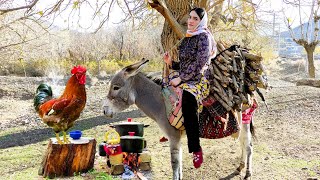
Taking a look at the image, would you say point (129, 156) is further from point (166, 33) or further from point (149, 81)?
point (166, 33)

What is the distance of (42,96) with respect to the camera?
225 inches

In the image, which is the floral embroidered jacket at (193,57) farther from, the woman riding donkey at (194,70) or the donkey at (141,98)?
the donkey at (141,98)

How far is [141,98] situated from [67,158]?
60.4 inches

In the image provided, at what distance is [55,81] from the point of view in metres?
21.0

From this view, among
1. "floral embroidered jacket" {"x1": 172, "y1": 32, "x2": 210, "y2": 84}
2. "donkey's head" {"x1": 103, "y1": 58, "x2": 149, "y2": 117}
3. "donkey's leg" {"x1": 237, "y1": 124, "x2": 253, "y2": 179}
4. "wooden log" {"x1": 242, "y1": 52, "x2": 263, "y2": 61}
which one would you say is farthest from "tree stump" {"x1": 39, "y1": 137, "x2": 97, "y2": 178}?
"wooden log" {"x1": 242, "y1": 52, "x2": 263, "y2": 61}

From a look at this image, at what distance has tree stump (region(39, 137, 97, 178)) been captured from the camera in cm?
534

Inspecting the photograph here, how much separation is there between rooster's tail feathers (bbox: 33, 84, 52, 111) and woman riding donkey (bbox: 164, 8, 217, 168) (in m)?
2.33

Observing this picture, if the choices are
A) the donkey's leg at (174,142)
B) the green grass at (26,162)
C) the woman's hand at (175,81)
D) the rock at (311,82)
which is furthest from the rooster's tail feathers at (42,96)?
the rock at (311,82)

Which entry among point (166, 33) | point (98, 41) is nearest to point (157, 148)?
point (166, 33)

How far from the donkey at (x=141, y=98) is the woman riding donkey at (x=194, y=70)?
1.07ft

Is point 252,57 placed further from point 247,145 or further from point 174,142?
point 174,142

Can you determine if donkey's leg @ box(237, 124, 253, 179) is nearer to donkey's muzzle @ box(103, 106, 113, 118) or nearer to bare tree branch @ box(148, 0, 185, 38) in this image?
donkey's muzzle @ box(103, 106, 113, 118)

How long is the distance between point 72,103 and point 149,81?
114cm

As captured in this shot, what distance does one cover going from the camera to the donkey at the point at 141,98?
185 inches
